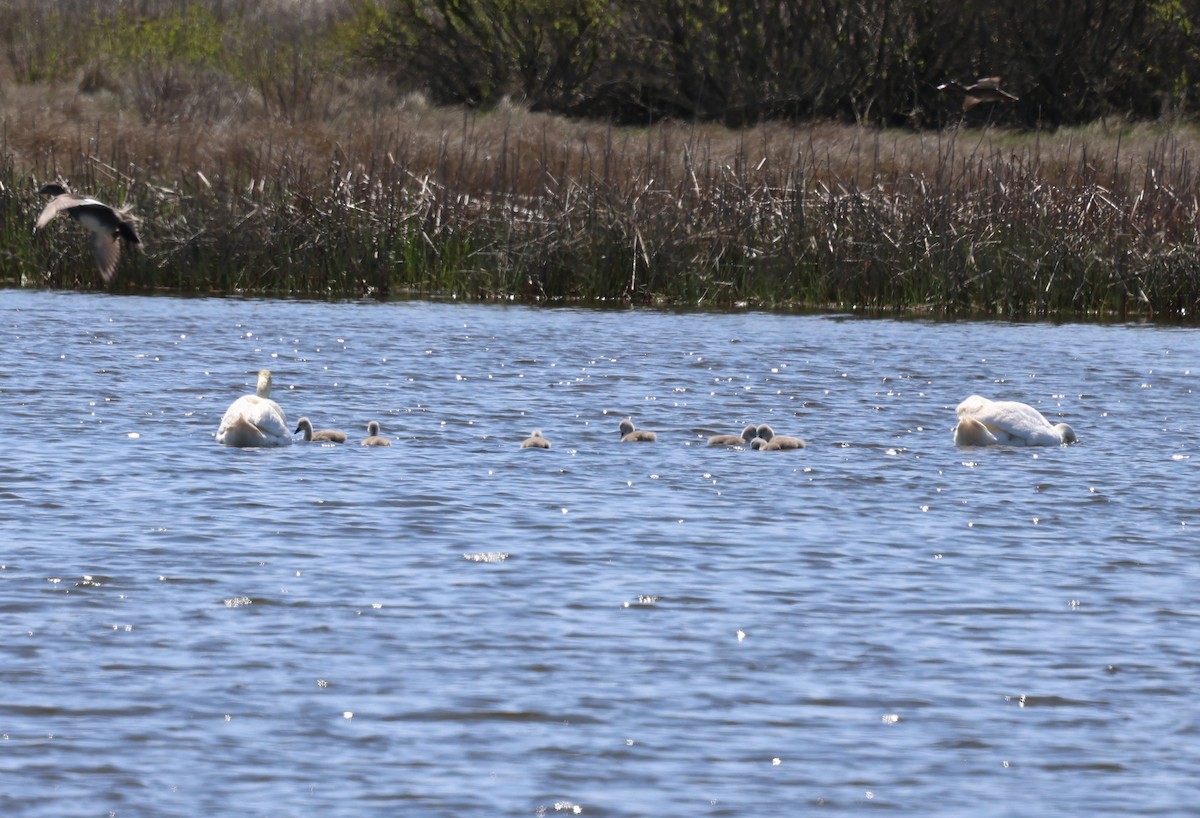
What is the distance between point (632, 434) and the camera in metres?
14.5

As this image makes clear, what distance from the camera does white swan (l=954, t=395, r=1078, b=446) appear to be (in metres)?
14.5

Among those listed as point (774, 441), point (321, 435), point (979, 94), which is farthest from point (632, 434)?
point (979, 94)

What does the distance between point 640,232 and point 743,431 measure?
9713 millimetres

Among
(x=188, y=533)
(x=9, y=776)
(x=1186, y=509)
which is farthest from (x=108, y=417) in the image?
(x=9, y=776)

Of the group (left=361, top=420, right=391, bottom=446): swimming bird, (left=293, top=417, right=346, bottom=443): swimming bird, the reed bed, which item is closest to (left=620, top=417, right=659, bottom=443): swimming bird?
(left=361, top=420, right=391, bottom=446): swimming bird

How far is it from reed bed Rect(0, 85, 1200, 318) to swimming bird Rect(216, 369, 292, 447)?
406 inches

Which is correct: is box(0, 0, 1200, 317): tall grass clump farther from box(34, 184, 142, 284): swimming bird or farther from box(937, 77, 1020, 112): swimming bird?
box(34, 184, 142, 284): swimming bird

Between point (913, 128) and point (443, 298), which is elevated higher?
point (913, 128)

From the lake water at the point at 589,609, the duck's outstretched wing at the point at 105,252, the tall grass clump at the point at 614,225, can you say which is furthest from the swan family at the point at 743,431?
the tall grass clump at the point at 614,225

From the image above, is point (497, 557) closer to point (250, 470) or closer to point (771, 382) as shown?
point (250, 470)

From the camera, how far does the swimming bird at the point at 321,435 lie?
14203mm

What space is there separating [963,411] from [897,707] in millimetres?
8051

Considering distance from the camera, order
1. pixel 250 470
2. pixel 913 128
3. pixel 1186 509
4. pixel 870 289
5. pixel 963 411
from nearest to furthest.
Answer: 1. pixel 1186 509
2. pixel 250 470
3. pixel 963 411
4. pixel 870 289
5. pixel 913 128

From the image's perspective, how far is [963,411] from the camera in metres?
15.1
